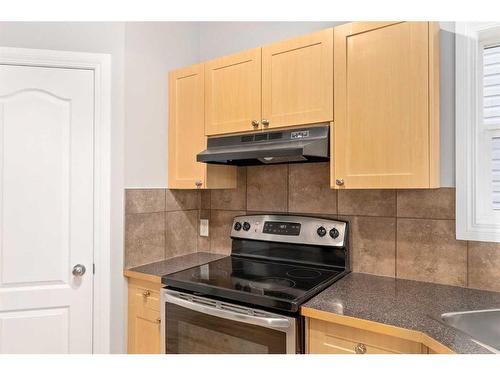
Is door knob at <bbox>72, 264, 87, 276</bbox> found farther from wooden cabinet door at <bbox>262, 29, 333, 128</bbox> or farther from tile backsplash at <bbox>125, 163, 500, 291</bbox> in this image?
wooden cabinet door at <bbox>262, 29, 333, 128</bbox>

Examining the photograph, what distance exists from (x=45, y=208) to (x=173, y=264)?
30.0 inches

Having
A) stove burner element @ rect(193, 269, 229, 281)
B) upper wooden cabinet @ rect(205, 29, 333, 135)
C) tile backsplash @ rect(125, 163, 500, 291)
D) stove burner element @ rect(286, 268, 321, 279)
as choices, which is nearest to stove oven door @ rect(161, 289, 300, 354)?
stove burner element @ rect(193, 269, 229, 281)

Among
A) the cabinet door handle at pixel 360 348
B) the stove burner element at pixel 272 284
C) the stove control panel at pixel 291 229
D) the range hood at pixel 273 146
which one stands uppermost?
the range hood at pixel 273 146

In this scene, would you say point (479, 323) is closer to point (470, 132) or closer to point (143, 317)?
point (470, 132)

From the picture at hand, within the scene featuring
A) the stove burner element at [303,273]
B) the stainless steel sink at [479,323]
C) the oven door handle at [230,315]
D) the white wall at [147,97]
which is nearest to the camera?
the stainless steel sink at [479,323]

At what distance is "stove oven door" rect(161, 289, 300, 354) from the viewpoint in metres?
1.31

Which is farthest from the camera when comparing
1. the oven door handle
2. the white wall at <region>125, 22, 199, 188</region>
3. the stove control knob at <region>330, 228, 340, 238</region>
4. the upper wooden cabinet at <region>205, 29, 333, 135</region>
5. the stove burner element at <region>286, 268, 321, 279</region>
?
the white wall at <region>125, 22, 199, 188</region>

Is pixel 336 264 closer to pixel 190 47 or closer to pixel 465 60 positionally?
pixel 465 60

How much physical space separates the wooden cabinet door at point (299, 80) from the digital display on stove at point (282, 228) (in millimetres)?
619

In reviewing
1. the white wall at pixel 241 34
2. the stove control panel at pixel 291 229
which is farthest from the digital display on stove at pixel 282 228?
the white wall at pixel 241 34

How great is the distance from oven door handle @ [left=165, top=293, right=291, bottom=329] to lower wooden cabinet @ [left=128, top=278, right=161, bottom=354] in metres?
0.19

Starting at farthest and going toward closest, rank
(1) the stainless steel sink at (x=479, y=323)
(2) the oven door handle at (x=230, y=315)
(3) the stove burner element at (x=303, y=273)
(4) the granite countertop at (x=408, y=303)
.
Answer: (3) the stove burner element at (x=303, y=273) → (2) the oven door handle at (x=230, y=315) → (1) the stainless steel sink at (x=479, y=323) → (4) the granite countertop at (x=408, y=303)

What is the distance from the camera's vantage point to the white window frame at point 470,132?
145 cm

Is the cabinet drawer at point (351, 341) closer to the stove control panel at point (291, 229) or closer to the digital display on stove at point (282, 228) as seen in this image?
the stove control panel at point (291, 229)
